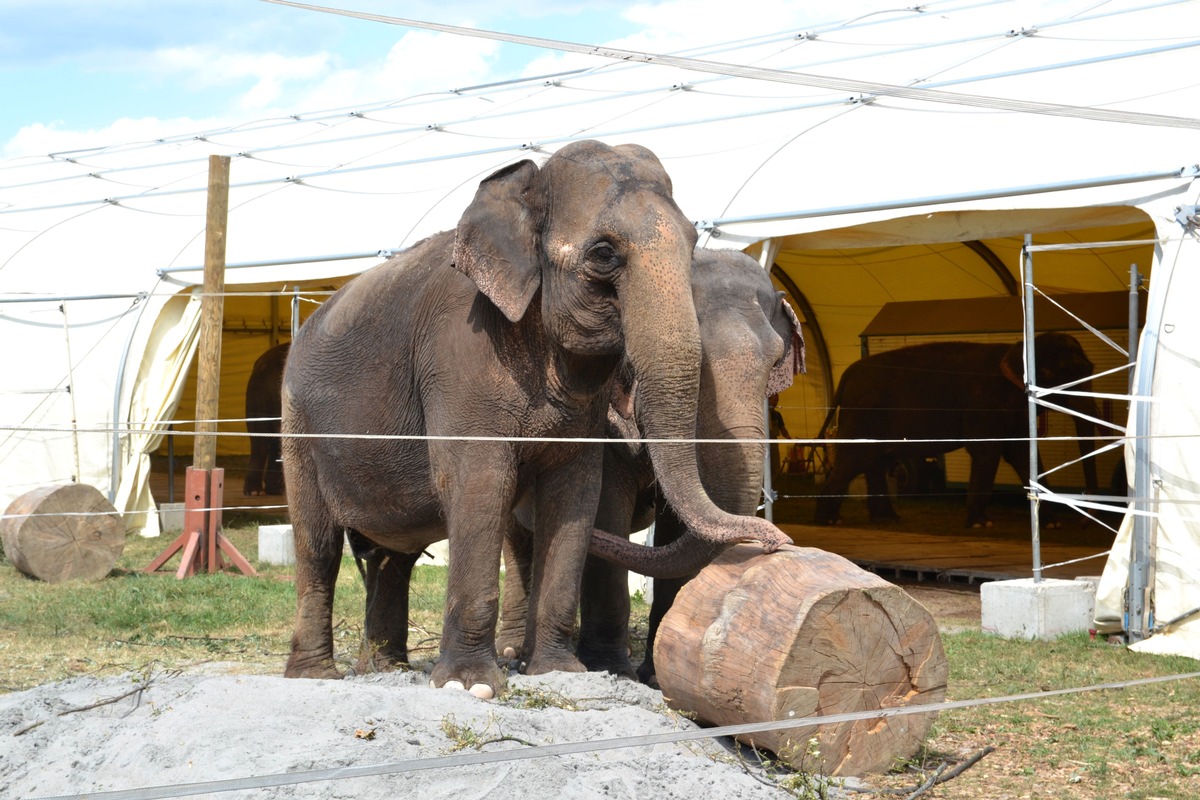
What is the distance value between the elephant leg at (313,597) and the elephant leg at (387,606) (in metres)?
0.21

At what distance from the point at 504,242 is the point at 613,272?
508 millimetres

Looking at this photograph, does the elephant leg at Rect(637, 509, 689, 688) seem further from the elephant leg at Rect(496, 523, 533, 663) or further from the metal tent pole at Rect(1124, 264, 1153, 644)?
the metal tent pole at Rect(1124, 264, 1153, 644)

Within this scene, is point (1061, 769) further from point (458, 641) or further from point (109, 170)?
point (109, 170)

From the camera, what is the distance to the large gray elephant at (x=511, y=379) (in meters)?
5.29

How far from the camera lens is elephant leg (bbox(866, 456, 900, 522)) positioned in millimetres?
16844

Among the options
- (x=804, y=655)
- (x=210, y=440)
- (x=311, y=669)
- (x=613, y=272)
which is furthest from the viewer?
(x=210, y=440)

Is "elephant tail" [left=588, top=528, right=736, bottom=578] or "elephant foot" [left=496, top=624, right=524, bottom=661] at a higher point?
"elephant tail" [left=588, top=528, right=736, bottom=578]

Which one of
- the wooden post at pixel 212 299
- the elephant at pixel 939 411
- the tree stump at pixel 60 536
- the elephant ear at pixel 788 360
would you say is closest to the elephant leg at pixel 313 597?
the elephant ear at pixel 788 360

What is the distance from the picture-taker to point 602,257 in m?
5.38

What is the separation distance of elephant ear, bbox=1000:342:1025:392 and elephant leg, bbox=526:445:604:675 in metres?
10.4

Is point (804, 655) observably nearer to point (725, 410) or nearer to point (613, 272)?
point (725, 410)

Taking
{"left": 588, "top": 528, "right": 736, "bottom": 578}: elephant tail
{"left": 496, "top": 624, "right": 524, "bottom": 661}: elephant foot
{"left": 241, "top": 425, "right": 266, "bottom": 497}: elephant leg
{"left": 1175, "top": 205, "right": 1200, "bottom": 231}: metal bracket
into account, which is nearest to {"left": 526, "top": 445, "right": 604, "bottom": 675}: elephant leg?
{"left": 588, "top": 528, "right": 736, "bottom": 578}: elephant tail

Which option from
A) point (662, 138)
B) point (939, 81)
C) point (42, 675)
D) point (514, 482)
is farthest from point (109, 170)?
point (514, 482)

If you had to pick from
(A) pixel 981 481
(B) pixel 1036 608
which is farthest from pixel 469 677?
(A) pixel 981 481
